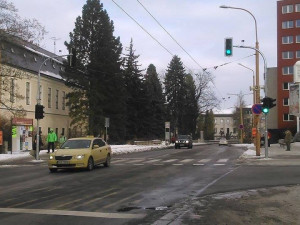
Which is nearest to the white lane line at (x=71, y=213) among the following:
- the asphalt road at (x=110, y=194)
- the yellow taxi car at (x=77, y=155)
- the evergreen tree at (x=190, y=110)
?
the asphalt road at (x=110, y=194)

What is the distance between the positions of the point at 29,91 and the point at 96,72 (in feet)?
34.9

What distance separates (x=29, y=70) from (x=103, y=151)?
28.0 meters

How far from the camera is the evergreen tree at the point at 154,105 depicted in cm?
7669

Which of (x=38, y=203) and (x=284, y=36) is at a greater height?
(x=284, y=36)

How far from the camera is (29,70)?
46156 millimetres

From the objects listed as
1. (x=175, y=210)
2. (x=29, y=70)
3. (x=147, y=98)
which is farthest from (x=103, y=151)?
(x=147, y=98)

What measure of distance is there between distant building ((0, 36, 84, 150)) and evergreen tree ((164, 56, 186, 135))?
3529 cm

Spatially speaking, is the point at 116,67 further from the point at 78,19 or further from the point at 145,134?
the point at 145,134

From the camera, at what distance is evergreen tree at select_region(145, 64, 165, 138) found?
76.7 m

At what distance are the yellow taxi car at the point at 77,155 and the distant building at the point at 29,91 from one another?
427 inches

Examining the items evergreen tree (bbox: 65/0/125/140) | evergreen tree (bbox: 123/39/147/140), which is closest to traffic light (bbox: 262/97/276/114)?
evergreen tree (bbox: 65/0/125/140)

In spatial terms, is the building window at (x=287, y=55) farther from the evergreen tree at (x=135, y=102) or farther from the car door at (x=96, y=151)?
the car door at (x=96, y=151)

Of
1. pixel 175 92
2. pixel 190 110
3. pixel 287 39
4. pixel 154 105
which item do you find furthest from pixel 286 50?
pixel 154 105

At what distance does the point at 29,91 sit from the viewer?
159 ft
